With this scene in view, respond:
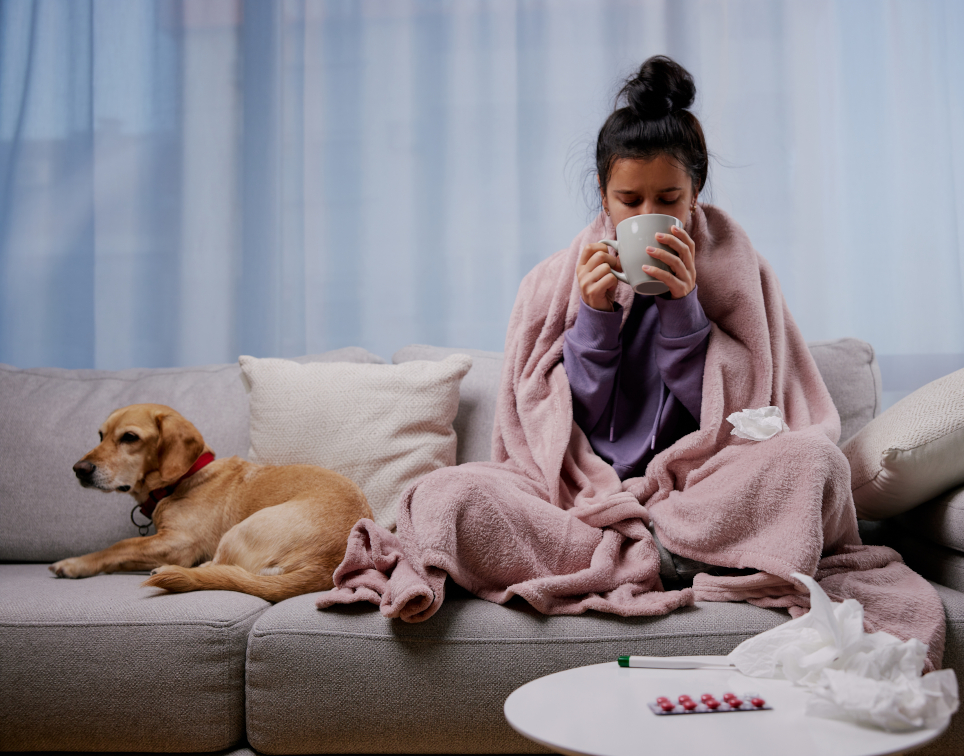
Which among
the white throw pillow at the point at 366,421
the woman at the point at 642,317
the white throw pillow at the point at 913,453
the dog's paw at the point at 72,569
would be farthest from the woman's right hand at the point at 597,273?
the dog's paw at the point at 72,569

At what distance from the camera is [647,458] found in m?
1.31

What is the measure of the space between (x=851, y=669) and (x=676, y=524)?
1.43 feet

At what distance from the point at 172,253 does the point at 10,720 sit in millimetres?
1549

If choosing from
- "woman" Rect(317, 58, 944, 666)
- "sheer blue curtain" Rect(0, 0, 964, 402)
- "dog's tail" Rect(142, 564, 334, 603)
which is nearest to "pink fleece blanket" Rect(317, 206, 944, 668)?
"woman" Rect(317, 58, 944, 666)

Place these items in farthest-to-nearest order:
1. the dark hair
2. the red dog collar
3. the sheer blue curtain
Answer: the sheer blue curtain < the red dog collar < the dark hair

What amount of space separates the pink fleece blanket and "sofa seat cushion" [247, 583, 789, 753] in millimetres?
36

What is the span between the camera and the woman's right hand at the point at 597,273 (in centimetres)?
119

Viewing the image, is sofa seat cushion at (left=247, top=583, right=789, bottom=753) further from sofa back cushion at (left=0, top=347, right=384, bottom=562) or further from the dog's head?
sofa back cushion at (left=0, top=347, right=384, bottom=562)

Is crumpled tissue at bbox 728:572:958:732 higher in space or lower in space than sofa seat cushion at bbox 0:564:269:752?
higher

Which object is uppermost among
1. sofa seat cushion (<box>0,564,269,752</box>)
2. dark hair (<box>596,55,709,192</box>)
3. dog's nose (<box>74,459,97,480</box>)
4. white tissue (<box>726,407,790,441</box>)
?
dark hair (<box>596,55,709,192</box>)

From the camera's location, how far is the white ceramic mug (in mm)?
1088

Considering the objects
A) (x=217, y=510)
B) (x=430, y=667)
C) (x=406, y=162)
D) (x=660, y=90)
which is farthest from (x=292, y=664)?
(x=406, y=162)

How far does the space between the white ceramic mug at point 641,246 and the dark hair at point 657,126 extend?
22cm

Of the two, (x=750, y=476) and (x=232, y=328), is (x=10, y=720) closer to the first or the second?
(x=750, y=476)
